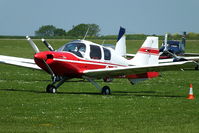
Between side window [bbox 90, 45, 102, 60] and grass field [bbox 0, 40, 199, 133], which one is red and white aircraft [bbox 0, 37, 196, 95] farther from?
grass field [bbox 0, 40, 199, 133]

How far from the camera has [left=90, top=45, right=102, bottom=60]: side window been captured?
770 inches

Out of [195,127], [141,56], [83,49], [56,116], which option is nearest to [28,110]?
[56,116]

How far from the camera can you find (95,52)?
19.7 metres

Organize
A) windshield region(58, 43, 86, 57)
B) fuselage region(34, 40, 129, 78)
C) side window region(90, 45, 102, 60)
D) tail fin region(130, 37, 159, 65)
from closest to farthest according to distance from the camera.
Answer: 1. fuselage region(34, 40, 129, 78)
2. windshield region(58, 43, 86, 57)
3. side window region(90, 45, 102, 60)
4. tail fin region(130, 37, 159, 65)

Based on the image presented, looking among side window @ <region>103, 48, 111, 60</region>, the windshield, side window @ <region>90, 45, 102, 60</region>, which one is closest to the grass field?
the windshield

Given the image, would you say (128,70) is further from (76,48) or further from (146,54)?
(146,54)

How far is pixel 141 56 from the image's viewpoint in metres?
21.8

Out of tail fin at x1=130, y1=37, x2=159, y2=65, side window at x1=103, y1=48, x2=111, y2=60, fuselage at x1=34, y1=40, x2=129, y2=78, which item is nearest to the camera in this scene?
fuselage at x1=34, y1=40, x2=129, y2=78

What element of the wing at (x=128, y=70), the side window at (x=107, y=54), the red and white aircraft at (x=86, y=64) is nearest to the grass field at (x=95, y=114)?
the red and white aircraft at (x=86, y=64)

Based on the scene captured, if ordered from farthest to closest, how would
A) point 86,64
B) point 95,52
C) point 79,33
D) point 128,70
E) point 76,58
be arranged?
point 79,33 → point 95,52 → point 86,64 → point 128,70 → point 76,58

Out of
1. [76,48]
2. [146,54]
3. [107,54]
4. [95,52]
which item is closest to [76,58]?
[76,48]

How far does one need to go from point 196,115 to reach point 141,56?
8187mm

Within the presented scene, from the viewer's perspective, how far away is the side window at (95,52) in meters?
19.6

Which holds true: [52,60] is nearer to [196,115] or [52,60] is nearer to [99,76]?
[99,76]
